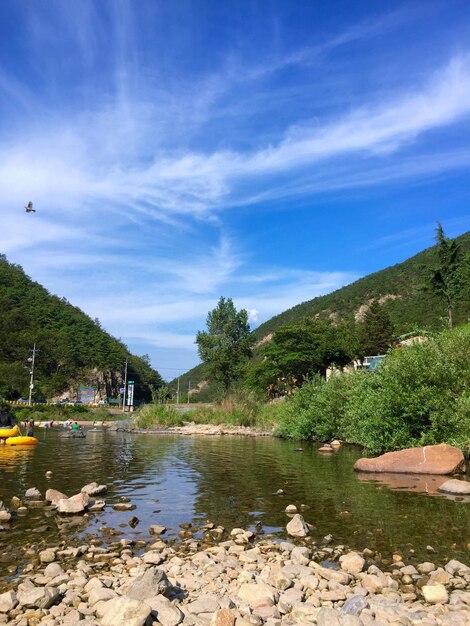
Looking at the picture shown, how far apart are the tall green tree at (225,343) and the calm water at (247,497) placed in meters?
53.3

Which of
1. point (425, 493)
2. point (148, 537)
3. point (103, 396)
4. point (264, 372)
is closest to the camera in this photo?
point (148, 537)

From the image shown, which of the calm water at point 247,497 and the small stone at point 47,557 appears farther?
the calm water at point 247,497

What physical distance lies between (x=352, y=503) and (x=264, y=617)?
778cm

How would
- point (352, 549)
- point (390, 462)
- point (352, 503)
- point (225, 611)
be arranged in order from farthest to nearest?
1. point (390, 462)
2. point (352, 503)
3. point (352, 549)
4. point (225, 611)

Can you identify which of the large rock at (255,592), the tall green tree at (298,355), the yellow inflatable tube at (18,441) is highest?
the tall green tree at (298,355)

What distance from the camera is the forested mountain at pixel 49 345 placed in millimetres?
84938

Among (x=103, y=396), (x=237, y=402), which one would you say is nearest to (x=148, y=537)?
(x=237, y=402)

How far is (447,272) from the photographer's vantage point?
180 ft

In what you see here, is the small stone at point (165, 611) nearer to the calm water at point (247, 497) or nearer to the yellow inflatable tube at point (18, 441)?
the calm water at point (247, 497)

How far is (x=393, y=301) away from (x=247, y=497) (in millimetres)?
87431

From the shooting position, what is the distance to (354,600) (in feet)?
21.9

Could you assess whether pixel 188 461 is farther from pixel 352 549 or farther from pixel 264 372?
pixel 264 372

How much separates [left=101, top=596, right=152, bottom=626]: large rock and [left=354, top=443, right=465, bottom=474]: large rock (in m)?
14.8

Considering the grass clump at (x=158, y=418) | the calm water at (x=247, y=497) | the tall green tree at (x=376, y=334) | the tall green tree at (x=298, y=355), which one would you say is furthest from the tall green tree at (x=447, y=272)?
the calm water at (x=247, y=497)
